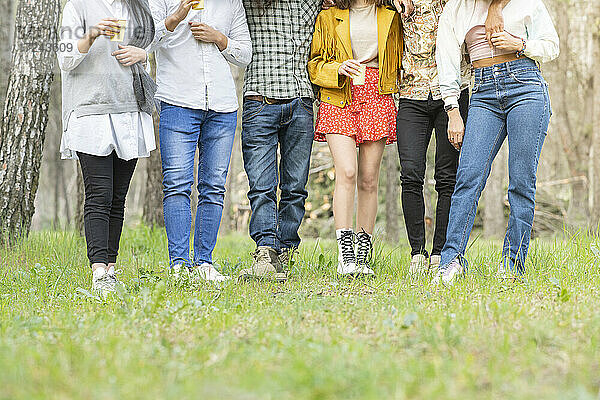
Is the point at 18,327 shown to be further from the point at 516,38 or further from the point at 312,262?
the point at 516,38

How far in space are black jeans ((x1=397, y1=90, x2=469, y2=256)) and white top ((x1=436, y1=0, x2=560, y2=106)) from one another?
274 mm

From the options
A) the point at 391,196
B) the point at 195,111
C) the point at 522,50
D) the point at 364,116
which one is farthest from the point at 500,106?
the point at 391,196

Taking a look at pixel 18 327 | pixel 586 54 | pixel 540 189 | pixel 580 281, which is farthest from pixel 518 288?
pixel 586 54

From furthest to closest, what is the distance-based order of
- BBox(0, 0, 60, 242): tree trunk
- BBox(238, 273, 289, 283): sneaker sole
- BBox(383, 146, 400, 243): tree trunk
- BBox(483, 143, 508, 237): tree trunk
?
BBox(483, 143, 508, 237): tree trunk < BBox(383, 146, 400, 243): tree trunk < BBox(0, 0, 60, 242): tree trunk < BBox(238, 273, 289, 283): sneaker sole

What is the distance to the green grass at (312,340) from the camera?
6.10ft

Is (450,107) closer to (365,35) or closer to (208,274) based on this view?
(365,35)

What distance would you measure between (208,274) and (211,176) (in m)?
0.64

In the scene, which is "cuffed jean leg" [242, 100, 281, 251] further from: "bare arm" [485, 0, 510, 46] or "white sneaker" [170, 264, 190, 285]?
"bare arm" [485, 0, 510, 46]

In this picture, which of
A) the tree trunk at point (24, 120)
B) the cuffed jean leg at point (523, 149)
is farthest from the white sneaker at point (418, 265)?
the tree trunk at point (24, 120)

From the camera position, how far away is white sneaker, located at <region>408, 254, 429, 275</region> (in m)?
4.04

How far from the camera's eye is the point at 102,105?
12.4ft

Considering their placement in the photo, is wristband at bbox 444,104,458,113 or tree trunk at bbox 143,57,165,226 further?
tree trunk at bbox 143,57,165,226

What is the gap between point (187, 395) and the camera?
5.90ft

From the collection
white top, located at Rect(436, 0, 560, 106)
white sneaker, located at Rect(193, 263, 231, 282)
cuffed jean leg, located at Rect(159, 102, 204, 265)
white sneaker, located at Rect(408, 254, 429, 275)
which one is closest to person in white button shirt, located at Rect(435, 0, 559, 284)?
white top, located at Rect(436, 0, 560, 106)
